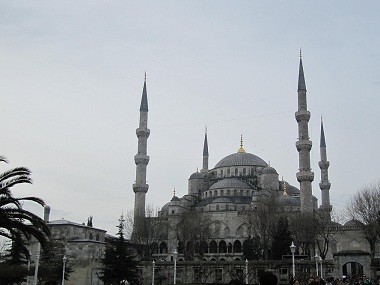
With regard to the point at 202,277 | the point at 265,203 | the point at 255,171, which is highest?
the point at 255,171

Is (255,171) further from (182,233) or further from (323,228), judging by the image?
(323,228)

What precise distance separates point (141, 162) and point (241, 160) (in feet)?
56.3

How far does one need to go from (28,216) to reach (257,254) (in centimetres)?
3084

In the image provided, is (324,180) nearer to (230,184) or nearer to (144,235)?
(230,184)

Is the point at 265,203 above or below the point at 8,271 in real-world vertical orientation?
above

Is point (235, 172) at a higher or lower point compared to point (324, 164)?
higher

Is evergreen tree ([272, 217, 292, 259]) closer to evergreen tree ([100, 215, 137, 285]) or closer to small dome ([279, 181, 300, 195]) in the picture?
evergreen tree ([100, 215, 137, 285])

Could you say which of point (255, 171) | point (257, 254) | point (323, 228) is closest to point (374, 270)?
point (323, 228)

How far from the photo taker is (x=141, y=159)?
52.9m

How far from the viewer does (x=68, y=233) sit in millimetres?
38125

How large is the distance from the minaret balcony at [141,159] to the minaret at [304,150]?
51.2 feet

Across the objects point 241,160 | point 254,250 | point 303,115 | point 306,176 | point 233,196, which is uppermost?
point 303,115

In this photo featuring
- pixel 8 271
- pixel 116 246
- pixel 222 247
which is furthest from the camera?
pixel 222 247

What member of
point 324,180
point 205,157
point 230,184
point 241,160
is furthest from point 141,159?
point 205,157
